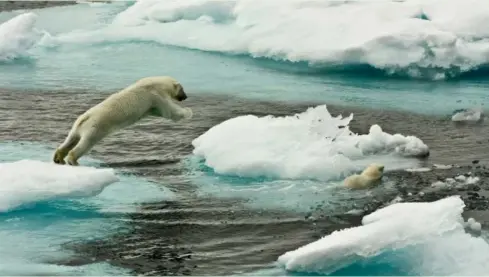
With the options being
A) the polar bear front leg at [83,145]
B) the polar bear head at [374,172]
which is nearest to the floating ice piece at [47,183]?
the polar bear front leg at [83,145]

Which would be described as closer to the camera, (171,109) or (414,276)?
(414,276)

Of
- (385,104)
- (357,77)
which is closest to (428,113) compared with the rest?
(385,104)

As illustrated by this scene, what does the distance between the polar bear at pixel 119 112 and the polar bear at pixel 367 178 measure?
1.40m

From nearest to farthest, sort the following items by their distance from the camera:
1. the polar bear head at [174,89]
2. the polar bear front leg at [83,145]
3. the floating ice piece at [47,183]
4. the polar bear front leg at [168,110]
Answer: the floating ice piece at [47,183]
the polar bear front leg at [83,145]
the polar bear front leg at [168,110]
the polar bear head at [174,89]

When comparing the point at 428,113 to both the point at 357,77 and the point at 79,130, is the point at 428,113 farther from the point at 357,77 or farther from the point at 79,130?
the point at 79,130

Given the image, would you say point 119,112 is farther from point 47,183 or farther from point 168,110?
point 47,183

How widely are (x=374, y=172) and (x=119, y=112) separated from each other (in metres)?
1.93

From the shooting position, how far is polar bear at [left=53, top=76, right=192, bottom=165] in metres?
5.84

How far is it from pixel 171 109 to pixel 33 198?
1.50m

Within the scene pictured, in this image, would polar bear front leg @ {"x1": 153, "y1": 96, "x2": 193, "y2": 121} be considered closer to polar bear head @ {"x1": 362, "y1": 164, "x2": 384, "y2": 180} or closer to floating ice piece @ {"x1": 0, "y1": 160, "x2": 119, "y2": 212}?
floating ice piece @ {"x1": 0, "y1": 160, "x2": 119, "y2": 212}

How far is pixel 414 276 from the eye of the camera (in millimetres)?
4273

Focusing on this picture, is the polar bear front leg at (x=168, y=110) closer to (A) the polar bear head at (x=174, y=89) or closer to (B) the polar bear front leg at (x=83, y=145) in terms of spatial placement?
(A) the polar bear head at (x=174, y=89)

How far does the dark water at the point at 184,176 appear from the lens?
4.64 m

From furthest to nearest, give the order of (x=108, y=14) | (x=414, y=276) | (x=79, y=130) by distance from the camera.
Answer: (x=108, y=14) → (x=79, y=130) → (x=414, y=276)
